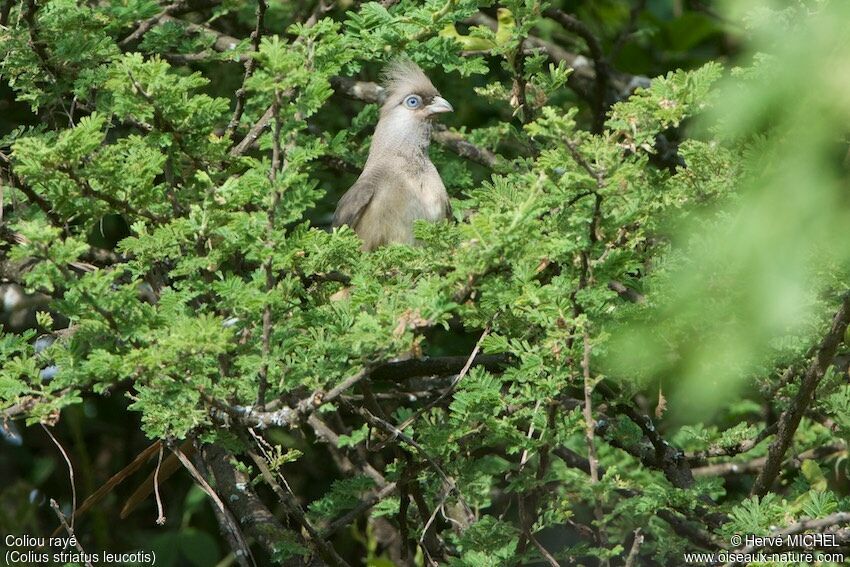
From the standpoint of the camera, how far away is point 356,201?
16.7 feet

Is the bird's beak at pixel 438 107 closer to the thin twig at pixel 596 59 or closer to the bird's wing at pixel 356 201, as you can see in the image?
the bird's wing at pixel 356 201

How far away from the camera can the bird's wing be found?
5.07 meters

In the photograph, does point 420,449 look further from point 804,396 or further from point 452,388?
point 804,396

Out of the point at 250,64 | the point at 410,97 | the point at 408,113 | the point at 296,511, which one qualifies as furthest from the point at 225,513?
the point at 410,97

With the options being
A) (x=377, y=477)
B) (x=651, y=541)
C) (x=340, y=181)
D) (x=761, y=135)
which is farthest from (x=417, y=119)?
(x=761, y=135)

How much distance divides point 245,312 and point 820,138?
5.32 ft

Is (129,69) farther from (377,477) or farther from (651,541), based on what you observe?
(651,541)

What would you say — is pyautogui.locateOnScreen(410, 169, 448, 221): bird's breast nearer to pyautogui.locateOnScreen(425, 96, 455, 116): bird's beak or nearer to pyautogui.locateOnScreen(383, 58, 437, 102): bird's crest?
pyautogui.locateOnScreen(425, 96, 455, 116): bird's beak

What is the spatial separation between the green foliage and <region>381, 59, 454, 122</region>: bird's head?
1.20 m

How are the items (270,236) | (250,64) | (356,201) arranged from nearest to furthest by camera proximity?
(270,236), (250,64), (356,201)

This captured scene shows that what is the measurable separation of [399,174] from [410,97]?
43cm

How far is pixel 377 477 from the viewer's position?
14.0ft

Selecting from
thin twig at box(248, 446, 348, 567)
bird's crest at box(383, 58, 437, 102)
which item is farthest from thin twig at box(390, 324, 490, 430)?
bird's crest at box(383, 58, 437, 102)

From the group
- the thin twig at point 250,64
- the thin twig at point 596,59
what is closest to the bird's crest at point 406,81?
the thin twig at point 596,59
